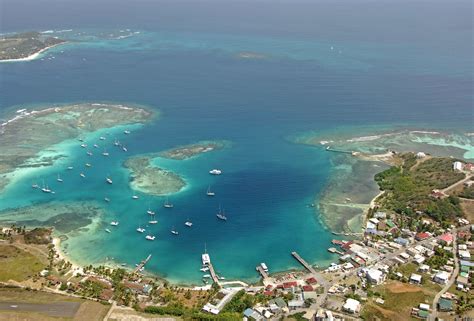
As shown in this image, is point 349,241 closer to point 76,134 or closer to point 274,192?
point 274,192

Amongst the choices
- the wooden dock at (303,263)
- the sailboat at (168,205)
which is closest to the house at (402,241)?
the wooden dock at (303,263)

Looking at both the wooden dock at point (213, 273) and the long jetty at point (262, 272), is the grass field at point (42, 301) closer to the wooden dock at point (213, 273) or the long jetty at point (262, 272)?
the wooden dock at point (213, 273)

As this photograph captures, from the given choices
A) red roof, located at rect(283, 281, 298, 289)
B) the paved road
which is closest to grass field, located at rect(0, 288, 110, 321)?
the paved road

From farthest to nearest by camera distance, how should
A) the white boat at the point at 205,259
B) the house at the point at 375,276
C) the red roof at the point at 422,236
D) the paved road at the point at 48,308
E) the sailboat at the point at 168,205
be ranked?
the sailboat at the point at 168,205
the red roof at the point at 422,236
the white boat at the point at 205,259
the house at the point at 375,276
the paved road at the point at 48,308

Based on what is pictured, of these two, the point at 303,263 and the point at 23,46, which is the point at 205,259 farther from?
the point at 23,46

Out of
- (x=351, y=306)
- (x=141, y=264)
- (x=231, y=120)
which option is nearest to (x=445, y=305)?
(x=351, y=306)

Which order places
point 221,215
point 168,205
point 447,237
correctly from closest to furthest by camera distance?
→ point 447,237, point 221,215, point 168,205

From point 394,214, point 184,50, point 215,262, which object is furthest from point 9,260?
point 184,50
